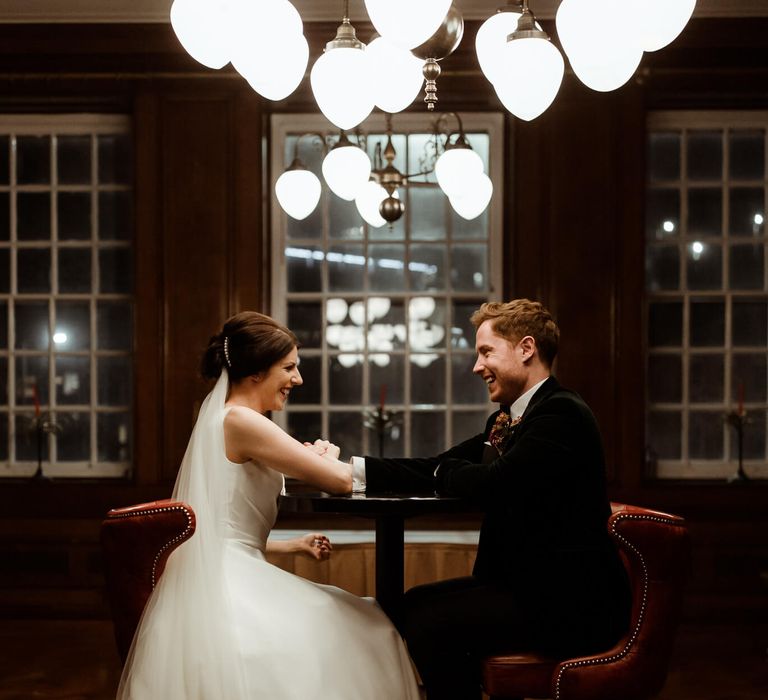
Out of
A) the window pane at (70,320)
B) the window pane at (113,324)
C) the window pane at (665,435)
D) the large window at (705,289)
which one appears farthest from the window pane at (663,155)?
the window pane at (70,320)

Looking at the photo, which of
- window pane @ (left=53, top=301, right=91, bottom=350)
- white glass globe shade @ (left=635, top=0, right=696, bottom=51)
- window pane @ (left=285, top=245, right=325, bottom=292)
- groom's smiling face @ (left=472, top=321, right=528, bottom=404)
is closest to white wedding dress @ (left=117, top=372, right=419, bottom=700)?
groom's smiling face @ (left=472, top=321, right=528, bottom=404)

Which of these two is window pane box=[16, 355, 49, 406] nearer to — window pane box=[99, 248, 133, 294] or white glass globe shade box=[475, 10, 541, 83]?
window pane box=[99, 248, 133, 294]

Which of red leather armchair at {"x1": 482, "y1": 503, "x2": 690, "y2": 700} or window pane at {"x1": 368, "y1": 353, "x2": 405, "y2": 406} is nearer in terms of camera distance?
red leather armchair at {"x1": 482, "y1": 503, "x2": 690, "y2": 700}

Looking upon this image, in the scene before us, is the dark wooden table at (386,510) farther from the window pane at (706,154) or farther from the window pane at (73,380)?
the window pane at (706,154)

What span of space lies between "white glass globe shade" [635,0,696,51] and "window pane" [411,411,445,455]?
3.41m

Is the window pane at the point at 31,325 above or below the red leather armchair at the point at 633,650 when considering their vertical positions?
above

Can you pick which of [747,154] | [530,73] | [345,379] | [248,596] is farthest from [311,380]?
[530,73]

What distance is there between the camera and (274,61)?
1.93 m

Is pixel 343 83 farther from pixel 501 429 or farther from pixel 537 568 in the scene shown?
pixel 537 568

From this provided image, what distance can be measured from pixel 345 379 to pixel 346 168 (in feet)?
7.24

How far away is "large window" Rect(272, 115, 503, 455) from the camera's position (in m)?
4.91

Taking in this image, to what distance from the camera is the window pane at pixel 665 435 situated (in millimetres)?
4910

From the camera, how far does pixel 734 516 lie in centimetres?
471

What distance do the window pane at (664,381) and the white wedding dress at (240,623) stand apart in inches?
120
